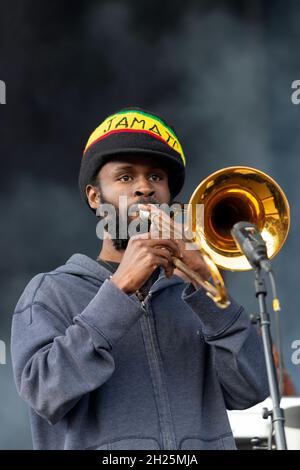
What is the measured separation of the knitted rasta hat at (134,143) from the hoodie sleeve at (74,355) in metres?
0.56

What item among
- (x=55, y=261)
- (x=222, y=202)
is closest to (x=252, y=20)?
(x=55, y=261)

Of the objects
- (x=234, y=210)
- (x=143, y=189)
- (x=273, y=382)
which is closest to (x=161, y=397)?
(x=273, y=382)

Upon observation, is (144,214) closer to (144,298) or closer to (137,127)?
(144,298)

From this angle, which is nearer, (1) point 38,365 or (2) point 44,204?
(1) point 38,365

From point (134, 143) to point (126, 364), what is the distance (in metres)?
0.73

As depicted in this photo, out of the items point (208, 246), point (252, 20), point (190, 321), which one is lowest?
point (190, 321)

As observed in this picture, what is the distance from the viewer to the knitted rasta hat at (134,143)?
9.51ft

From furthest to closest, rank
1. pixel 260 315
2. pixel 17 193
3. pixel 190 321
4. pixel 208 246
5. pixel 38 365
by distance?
1. pixel 17 193
2. pixel 208 246
3. pixel 190 321
4. pixel 38 365
5. pixel 260 315

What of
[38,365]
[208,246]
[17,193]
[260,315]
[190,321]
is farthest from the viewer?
[17,193]

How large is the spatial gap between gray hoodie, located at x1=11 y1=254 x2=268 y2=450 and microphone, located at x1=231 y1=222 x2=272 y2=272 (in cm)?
31

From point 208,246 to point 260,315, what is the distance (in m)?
0.81

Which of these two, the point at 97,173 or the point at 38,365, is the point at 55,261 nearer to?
the point at 97,173

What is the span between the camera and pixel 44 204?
559 cm

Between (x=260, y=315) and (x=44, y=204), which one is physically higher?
(x=44, y=204)
